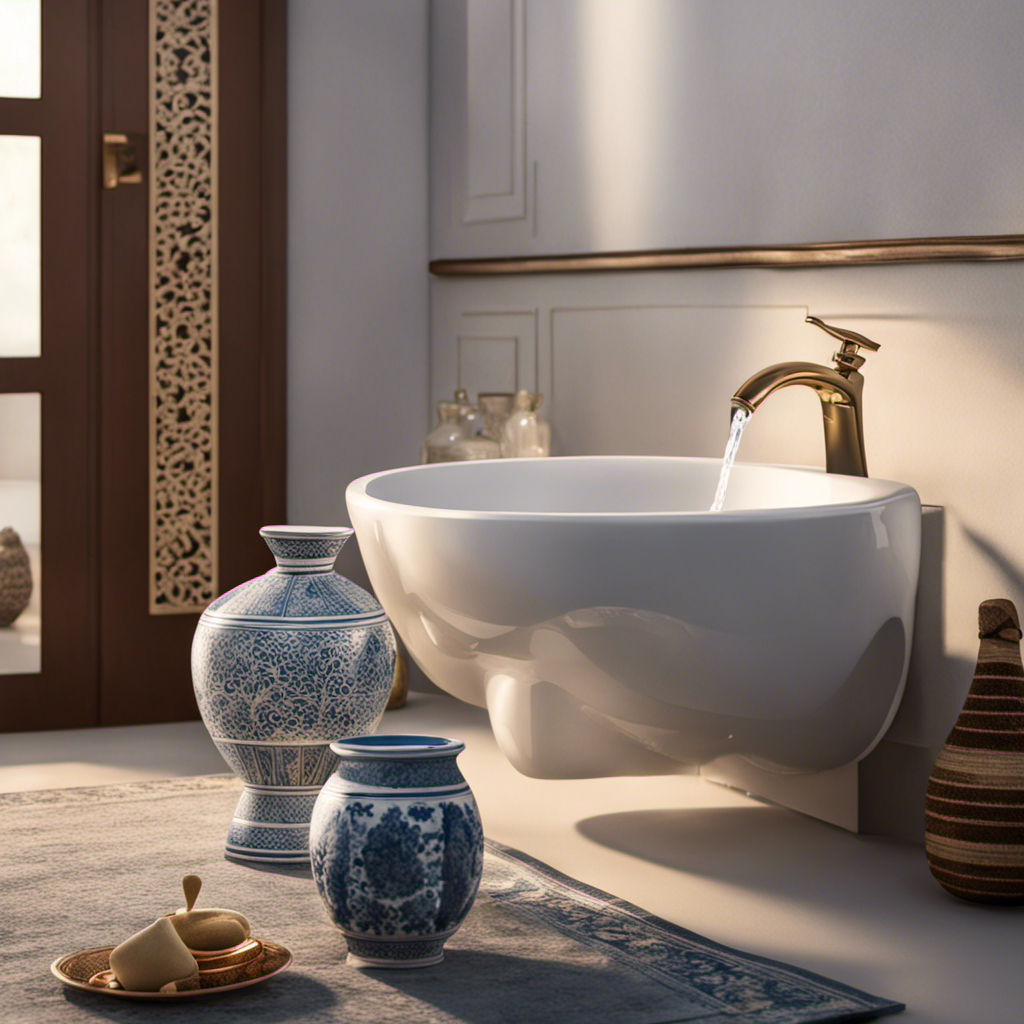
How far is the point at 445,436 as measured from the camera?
279 centimetres

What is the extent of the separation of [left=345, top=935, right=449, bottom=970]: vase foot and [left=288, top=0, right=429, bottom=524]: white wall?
1668 mm

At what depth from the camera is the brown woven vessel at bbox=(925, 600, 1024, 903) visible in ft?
5.77

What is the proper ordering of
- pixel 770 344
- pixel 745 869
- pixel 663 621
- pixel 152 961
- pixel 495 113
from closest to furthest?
pixel 152 961 → pixel 663 621 → pixel 745 869 → pixel 770 344 → pixel 495 113

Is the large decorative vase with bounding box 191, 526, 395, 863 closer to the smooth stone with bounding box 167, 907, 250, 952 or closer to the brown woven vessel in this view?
the smooth stone with bounding box 167, 907, 250, 952

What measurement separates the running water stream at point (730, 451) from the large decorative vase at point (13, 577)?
135 centimetres

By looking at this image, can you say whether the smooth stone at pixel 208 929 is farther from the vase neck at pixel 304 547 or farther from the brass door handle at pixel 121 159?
the brass door handle at pixel 121 159

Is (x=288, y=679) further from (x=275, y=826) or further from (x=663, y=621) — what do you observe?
(x=663, y=621)

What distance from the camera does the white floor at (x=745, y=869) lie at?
62.7 inches

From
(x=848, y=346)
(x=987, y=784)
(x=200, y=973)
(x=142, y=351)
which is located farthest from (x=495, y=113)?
(x=200, y=973)

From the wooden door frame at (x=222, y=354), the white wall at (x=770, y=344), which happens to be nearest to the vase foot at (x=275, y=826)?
the white wall at (x=770, y=344)

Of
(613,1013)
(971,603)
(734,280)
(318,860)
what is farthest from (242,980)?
(734,280)

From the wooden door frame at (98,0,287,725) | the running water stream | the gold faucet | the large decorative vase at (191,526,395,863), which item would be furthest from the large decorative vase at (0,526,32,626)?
the gold faucet

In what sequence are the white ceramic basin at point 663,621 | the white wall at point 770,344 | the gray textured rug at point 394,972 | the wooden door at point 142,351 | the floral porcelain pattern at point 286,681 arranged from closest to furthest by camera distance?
the gray textured rug at point 394,972, the white ceramic basin at point 663,621, the floral porcelain pattern at point 286,681, the white wall at point 770,344, the wooden door at point 142,351

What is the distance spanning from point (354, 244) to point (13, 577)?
938 mm
